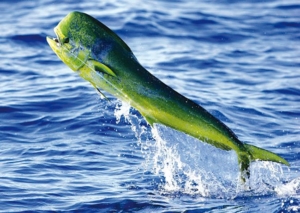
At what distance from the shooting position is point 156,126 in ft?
23.4

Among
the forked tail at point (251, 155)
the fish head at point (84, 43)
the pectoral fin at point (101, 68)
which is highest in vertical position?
the fish head at point (84, 43)

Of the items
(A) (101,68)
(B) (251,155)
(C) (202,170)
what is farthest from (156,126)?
(A) (101,68)

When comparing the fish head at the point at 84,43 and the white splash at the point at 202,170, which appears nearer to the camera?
the fish head at the point at 84,43

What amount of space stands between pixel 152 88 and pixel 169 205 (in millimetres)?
1330

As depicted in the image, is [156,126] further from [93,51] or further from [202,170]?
[93,51]

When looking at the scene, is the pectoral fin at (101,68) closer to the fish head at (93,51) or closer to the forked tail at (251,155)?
the fish head at (93,51)

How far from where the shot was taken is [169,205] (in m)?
6.66

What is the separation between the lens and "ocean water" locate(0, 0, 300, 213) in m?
6.93

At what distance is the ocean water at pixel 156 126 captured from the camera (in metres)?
6.93

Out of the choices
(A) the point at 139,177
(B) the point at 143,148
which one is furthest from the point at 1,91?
(A) the point at 139,177

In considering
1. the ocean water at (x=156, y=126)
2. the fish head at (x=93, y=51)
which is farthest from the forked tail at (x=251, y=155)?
the fish head at (x=93, y=51)

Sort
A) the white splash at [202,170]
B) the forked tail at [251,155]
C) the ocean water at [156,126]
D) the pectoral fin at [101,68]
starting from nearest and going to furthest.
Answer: the pectoral fin at [101,68], the forked tail at [251,155], the ocean water at [156,126], the white splash at [202,170]

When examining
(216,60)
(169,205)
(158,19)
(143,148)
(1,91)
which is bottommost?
(169,205)

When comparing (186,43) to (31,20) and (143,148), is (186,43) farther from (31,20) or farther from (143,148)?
(143,148)
